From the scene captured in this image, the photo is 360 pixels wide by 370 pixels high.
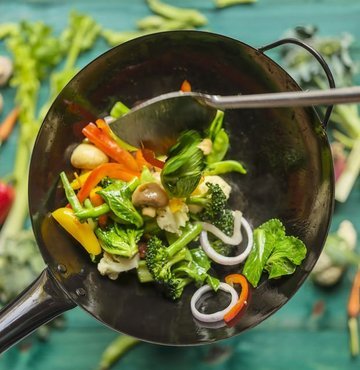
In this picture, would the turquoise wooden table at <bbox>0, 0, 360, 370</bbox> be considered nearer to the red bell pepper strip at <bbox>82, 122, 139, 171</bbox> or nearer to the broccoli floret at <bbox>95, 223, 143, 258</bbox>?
the broccoli floret at <bbox>95, 223, 143, 258</bbox>

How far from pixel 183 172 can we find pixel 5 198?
2.74 ft

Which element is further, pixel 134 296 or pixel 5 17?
pixel 5 17

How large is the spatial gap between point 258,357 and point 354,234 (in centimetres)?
52

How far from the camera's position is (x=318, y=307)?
82.0 inches

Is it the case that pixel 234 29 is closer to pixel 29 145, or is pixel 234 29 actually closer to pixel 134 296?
pixel 29 145

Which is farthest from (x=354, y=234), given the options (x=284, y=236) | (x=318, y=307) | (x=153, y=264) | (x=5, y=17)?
(x=5, y=17)

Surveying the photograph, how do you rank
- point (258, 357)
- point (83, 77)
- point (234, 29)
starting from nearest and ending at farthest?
point (83, 77) → point (258, 357) → point (234, 29)

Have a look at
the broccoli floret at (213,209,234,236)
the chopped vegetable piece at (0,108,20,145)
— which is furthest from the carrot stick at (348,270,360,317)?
the chopped vegetable piece at (0,108,20,145)

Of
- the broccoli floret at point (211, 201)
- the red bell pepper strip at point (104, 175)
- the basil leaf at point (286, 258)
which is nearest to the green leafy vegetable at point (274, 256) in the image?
the basil leaf at point (286, 258)

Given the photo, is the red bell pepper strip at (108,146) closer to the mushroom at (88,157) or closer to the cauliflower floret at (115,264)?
the mushroom at (88,157)

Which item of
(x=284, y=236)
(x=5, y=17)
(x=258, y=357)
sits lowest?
(x=258, y=357)

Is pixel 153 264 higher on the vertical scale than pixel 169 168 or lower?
lower

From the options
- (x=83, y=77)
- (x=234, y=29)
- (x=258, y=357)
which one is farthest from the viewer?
(x=234, y=29)

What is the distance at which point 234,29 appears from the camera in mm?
2256
